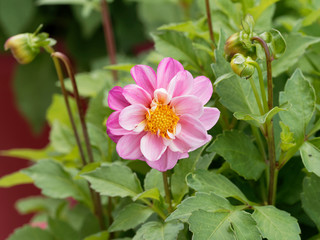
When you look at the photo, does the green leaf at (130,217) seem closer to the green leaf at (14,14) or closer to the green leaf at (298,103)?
the green leaf at (298,103)

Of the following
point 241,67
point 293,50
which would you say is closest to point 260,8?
point 293,50

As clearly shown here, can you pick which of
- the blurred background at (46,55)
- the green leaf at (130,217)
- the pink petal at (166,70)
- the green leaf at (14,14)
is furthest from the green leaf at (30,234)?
the green leaf at (14,14)

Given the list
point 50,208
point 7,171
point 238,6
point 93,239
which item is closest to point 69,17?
point 7,171

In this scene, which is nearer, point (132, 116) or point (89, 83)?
point (132, 116)

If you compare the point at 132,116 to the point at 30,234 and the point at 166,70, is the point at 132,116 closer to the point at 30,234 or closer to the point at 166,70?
the point at 166,70

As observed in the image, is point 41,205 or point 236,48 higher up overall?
point 236,48

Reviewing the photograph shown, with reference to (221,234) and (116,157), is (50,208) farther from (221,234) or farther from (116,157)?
(221,234)

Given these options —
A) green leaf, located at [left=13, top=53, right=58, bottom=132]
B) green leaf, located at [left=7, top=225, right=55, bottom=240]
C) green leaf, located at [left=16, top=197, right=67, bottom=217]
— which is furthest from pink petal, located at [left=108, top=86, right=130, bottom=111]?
green leaf, located at [left=13, top=53, right=58, bottom=132]
